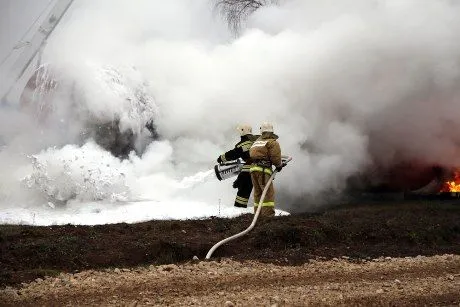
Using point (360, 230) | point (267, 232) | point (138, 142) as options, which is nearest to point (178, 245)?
point (267, 232)

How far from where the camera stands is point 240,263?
22.3ft

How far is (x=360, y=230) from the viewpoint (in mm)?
9172

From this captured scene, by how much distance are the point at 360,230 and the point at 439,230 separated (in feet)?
5.08

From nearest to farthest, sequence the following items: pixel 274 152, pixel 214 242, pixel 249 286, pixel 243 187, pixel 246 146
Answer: pixel 249 286 < pixel 214 242 < pixel 274 152 < pixel 246 146 < pixel 243 187

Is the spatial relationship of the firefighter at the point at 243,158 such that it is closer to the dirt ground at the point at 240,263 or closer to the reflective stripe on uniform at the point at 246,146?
the reflective stripe on uniform at the point at 246,146

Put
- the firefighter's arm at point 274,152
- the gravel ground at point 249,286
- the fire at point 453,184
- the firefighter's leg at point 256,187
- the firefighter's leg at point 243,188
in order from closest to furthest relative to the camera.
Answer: the gravel ground at point 249,286 → the firefighter's arm at point 274,152 → the firefighter's leg at point 256,187 → the firefighter's leg at point 243,188 → the fire at point 453,184

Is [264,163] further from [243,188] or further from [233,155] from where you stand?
[243,188]

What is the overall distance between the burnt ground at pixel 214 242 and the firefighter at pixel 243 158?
1.22 metres

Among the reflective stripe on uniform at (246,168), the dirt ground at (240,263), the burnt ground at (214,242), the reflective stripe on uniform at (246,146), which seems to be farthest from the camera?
the reflective stripe on uniform at (246,168)

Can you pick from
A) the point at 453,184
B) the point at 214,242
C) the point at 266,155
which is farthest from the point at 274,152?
the point at 453,184

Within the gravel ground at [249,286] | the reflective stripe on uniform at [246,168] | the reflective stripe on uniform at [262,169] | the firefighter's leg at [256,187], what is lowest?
the gravel ground at [249,286]

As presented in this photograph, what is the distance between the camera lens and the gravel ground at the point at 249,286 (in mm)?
5227

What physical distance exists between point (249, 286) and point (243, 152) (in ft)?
19.4

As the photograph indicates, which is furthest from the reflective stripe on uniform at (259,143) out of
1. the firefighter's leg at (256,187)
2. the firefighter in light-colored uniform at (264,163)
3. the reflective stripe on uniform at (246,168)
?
the reflective stripe on uniform at (246,168)
